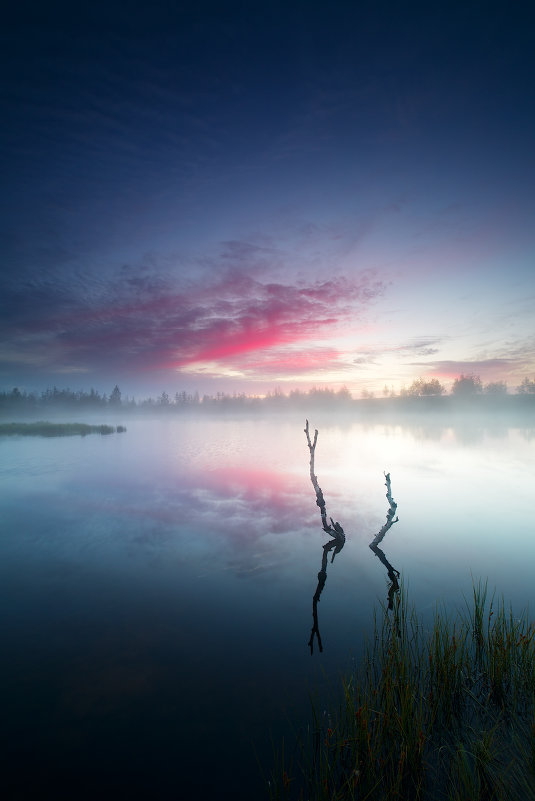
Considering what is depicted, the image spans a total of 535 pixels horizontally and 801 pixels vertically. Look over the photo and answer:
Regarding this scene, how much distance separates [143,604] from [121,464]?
28589mm

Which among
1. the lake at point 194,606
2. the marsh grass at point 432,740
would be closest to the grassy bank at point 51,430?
the lake at point 194,606

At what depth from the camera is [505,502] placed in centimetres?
2172

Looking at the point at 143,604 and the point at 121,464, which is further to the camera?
the point at 121,464

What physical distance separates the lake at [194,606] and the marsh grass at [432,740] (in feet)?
3.64

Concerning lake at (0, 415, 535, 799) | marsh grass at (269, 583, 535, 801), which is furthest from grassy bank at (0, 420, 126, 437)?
marsh grass at (269, 583, 535, 801)

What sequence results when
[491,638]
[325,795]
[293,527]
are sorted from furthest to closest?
[293,527] → [491,638] → [325,795]

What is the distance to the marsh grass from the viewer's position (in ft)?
13.8

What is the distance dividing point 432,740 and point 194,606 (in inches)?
276

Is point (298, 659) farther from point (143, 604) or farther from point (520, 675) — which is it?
point (143, 604)

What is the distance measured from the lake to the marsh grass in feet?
3.64

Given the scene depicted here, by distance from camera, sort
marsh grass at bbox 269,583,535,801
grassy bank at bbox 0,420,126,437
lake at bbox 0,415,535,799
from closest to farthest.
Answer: marsh grass at bbox 269,583,535,801 < lake at bbox 0,415,535,799 < grassy bank at bbox 0,420,126,437

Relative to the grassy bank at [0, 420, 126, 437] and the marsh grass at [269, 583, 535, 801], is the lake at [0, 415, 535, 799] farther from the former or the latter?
the grassy bank at [0, 420, 126, 437]

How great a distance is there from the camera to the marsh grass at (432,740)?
419cm

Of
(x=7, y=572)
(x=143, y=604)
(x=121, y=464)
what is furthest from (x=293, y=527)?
(x=121, y=464)
